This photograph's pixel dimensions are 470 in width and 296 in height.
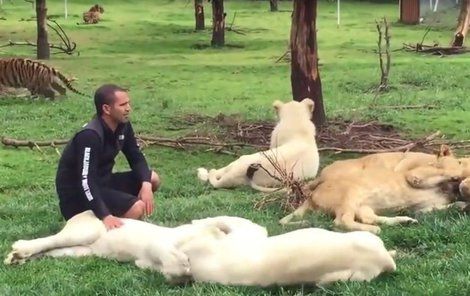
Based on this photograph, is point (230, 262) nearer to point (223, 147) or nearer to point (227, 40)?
point (223, 147)

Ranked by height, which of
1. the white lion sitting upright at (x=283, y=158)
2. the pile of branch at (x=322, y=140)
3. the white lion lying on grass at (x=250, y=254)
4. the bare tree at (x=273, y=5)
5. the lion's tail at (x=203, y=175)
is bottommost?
the bare tree at (x=273, y=5)

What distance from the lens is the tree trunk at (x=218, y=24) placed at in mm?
24641

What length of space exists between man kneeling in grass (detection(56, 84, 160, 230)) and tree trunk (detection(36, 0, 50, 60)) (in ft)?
45.4

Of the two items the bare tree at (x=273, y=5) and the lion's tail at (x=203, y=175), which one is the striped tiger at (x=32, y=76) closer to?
the lion's tail at (x=203, y=175)

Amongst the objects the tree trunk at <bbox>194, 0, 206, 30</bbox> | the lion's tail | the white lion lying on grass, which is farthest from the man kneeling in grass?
the tree trunk at <bbox>194, 0, 206, 30</bbox>

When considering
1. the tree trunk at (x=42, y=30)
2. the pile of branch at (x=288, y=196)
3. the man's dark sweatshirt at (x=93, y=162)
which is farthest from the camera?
the tree trunk at (x=42, y=30)

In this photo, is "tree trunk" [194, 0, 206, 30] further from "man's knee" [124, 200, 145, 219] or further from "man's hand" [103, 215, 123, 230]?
"man's hand" [103, 215, 123, 230]

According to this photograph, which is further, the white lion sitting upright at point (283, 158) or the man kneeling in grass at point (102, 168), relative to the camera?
the white lion sitting upright at point (283, 158)

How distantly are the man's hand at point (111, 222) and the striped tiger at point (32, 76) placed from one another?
945cm

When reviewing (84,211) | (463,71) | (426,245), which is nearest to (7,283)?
(84,211)

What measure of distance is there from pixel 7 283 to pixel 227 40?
22314 millimetres

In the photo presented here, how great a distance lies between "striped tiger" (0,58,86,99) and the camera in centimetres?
1500

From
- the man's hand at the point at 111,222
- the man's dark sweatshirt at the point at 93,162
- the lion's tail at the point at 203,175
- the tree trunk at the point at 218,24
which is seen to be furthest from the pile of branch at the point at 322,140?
the tree trunk at the point at 218,24

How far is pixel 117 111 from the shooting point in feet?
20.2
